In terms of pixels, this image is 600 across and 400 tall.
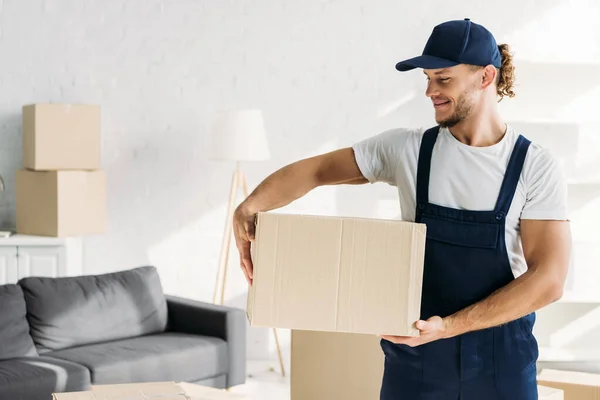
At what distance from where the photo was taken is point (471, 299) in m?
1.95

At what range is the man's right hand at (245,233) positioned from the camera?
6.18 feet

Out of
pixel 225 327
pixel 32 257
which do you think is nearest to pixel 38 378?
pixel 225 327

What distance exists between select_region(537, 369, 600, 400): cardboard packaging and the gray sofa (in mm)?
1628

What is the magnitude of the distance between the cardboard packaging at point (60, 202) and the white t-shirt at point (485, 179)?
310 cm

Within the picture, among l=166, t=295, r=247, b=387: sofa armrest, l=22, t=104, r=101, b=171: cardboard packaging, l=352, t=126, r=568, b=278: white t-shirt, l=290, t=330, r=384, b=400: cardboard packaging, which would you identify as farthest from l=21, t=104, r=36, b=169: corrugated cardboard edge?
l=352, t=126, r=568, b=278: white t-shirt

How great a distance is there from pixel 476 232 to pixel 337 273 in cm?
36

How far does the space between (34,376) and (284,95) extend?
2.33 meters

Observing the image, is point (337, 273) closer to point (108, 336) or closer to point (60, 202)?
point (108, 336)

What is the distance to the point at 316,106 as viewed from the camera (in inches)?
209

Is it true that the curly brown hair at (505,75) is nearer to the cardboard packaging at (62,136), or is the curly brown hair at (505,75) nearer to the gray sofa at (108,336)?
the gray sofa at (108,336)

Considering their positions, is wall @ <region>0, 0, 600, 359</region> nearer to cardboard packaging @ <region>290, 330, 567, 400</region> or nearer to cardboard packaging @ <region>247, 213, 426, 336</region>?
cardboard packaging @ <region>290, 330, 567, 400</region>

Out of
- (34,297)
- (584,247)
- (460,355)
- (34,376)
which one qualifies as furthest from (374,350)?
(584,247)

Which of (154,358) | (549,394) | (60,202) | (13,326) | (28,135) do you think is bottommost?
(154,358)

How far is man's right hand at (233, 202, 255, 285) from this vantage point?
188cm
